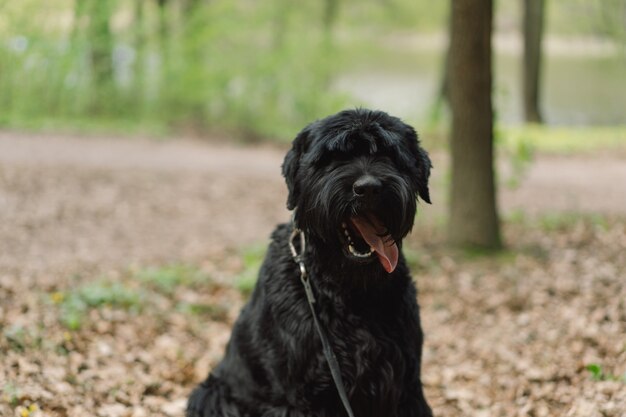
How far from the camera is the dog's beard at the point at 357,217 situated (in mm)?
2943

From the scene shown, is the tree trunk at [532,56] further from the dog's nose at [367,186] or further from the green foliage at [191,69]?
the dog's nose at [367,186]

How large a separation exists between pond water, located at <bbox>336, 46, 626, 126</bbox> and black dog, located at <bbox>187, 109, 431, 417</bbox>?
1278 cm

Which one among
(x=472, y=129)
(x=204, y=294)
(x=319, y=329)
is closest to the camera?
(x=319, y=329)

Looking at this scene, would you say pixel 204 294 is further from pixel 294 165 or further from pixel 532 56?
pixel 532 56

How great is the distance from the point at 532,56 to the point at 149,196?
1418 centimetres

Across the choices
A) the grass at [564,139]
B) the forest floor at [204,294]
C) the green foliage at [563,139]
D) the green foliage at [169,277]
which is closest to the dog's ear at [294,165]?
the forest floor at [204,294]

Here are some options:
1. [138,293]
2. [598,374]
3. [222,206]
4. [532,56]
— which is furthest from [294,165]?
[532,56]

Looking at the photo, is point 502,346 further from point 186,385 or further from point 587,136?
point 587,136

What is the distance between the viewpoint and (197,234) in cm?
965

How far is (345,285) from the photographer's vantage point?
3.22m

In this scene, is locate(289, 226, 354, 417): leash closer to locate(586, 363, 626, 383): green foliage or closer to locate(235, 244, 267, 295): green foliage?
locate(586, 363, 626, 383): green foliage

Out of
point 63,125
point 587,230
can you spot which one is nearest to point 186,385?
point 587,230

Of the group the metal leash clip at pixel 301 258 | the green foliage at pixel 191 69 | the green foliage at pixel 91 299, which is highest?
the green foliage at pixel 191 69

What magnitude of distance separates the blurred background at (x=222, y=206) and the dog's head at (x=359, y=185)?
5.89ft
